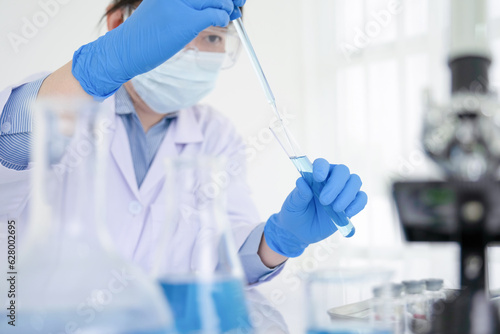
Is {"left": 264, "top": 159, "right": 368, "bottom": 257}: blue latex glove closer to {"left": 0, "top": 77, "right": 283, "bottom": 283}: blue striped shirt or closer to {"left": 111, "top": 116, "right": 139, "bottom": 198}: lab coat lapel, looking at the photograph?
{"left": 0, "top": 77, "right": 283, "bottom": 283}: blue striped shirt

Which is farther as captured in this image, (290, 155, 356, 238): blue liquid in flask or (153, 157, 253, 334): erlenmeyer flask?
(290, 155, 356, 238): blue liquid in flask

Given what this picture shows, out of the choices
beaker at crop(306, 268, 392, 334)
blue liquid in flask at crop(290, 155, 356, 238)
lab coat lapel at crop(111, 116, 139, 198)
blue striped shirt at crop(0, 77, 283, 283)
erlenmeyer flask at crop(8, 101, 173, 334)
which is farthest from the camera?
lab coat lapel at crop(111, 116, 139, 198)

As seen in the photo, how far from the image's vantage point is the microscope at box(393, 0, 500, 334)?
1.25 m

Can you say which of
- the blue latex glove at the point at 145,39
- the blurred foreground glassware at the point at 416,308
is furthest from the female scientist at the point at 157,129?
the blurred foreground glassware at the point at 416,308

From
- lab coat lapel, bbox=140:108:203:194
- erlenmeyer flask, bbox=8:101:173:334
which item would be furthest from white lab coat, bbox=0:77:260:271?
erlenmeyer flask, bbox=8:101:173:334

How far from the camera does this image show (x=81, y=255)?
0.41 metres

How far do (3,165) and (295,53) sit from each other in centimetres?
325

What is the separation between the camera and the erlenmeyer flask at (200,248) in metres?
0.45

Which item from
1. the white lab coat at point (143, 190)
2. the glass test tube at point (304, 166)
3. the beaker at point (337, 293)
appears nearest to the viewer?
the beaker at point (337, 293)

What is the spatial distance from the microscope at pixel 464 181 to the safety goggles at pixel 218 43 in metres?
0.72

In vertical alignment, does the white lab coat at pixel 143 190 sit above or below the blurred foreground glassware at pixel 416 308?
above

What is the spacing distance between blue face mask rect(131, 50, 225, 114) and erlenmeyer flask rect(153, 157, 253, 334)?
1192 mm

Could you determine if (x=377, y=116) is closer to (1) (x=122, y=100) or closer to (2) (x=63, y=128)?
(1) (x=122, y=100)

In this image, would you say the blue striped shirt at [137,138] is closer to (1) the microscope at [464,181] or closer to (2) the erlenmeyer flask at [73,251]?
(1) the microscope at [464,181]
